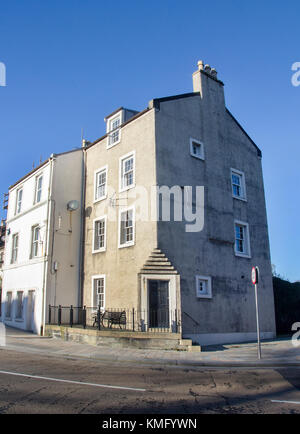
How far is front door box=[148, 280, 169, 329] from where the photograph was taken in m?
15.8

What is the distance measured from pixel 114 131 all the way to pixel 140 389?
16.4 meters

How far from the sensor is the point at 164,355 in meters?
12.7

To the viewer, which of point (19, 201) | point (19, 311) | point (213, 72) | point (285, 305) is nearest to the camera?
point (213, 72)

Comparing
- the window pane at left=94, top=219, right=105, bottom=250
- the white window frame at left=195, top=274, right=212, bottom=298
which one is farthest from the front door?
the window pane at left=94, top=219, right=105, bottom=250

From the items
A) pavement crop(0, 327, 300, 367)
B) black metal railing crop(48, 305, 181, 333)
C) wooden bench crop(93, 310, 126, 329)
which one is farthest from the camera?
wooden bench crop(93, 310, 126, 329)

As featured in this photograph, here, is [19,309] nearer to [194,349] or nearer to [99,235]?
[99,235]

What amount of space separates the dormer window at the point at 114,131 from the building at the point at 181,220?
0.07 metres

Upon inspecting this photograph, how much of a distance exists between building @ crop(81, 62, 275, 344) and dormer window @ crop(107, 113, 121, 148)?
7cm

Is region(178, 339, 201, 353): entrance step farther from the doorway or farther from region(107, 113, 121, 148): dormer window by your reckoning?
region(107, 113, 121, 148): dormer window

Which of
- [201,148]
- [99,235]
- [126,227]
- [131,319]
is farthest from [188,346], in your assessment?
[201,148]

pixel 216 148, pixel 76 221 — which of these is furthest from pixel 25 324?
pixel 216 148
